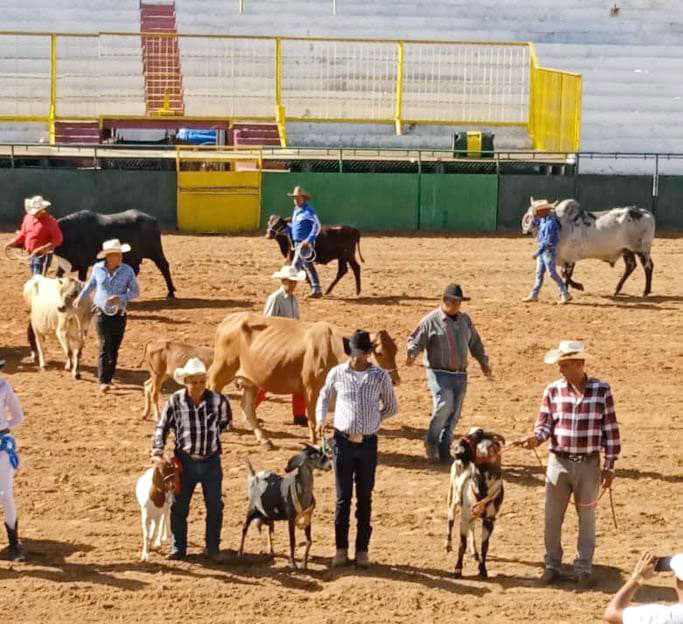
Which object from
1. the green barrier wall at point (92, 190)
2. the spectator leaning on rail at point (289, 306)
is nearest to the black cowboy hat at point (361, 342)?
the spectator leaning on rail at point (289, 306)

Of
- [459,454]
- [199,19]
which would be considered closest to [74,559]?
[459,454]

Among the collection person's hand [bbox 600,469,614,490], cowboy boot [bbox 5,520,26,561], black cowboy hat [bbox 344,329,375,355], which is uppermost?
black cowboy hat [bbox 344,329,375,355]

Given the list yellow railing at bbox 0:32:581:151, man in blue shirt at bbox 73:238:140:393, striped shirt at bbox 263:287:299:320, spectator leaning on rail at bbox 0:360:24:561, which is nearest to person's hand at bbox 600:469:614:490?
spectator leaning on rail at bbox 0:360:24:561

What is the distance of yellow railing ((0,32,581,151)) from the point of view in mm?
34281

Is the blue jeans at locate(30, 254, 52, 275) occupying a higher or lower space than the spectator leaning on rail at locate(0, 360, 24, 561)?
higher

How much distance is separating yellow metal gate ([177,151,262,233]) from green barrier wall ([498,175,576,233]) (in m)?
4.90

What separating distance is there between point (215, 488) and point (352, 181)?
775 inches

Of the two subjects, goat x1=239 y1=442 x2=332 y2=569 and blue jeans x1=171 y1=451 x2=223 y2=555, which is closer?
goat x1=239 y1=442 x2=332 y2=569

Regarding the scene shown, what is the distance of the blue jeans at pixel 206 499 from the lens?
11.1 metres

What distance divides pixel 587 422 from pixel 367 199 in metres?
20.0

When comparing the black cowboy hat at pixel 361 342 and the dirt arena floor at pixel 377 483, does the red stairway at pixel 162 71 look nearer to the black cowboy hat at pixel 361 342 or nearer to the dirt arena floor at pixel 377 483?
the dirt arena floor at pixel 377 483

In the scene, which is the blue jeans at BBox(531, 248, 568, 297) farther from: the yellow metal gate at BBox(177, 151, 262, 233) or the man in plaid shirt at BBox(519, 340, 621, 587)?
the man in plaid shirt at BBox(519, 340, 621, 587)

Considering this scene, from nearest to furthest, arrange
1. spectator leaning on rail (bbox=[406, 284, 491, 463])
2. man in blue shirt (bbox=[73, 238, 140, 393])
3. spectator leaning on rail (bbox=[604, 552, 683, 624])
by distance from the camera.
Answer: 1. spectator leaning on rail (bbox=[604, 552, 683, 624])
2. spectator leaning on rail (bbox=[406, 284, 491, 463])
3. man in blue shirt (bbox=[73, 238, 140, 393])

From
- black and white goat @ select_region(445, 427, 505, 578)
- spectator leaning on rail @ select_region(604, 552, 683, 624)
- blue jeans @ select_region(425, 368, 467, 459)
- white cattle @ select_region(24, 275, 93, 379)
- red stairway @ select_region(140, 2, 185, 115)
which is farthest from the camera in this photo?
red stairway @ select_region(140, 2, 185, 115)
